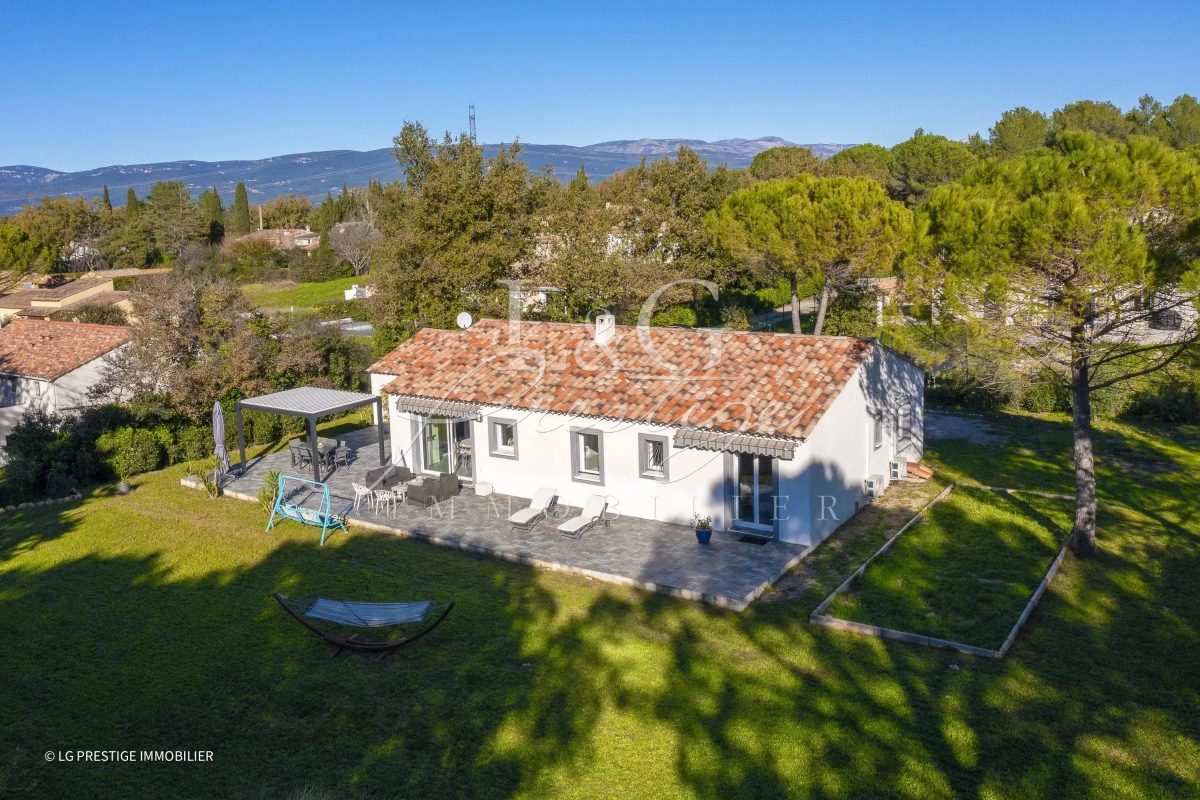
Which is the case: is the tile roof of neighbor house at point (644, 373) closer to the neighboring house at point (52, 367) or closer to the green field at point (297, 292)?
the neighboring house at point (52, 367)

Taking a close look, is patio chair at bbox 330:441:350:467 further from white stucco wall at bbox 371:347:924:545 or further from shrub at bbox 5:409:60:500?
shrub at bbox 5:409:60:500

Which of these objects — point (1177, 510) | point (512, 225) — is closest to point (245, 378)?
point (512, 225)

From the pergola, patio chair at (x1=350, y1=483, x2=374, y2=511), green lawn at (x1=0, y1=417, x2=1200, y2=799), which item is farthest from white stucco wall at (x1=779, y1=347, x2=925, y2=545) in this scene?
the pergola

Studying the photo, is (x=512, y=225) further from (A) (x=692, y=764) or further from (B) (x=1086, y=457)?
(A) (x=692, y=764)

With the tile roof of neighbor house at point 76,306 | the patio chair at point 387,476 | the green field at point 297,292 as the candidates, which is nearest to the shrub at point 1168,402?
the patio chair at point 387,476

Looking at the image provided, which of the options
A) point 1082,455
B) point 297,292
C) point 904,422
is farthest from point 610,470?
point 297,292

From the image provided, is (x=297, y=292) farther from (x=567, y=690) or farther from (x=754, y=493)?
(x=567, y=690)
